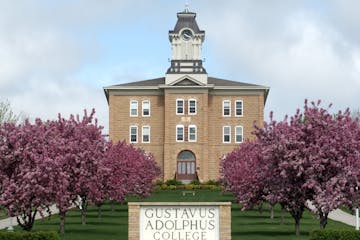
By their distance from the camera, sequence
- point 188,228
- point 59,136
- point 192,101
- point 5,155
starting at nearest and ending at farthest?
point 188,228 → point 5,155 → point 59,136 → point 192,101

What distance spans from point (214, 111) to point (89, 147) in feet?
184

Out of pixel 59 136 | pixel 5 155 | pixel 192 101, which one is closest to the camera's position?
pixel 5 155

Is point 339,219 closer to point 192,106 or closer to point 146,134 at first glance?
point 192,106

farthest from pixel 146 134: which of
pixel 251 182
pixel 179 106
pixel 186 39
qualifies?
pixel 251 182

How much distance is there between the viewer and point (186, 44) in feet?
301

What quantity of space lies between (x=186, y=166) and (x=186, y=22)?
659 inches

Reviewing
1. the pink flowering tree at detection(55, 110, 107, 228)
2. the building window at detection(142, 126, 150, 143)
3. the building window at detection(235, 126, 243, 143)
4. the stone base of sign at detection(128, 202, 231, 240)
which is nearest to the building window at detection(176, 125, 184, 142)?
the building window at detection(142, 126, 150, 143)

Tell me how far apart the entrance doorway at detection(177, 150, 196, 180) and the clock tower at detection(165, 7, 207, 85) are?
30.9 feet

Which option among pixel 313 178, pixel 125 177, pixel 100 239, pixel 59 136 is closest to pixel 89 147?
pixel 59 136

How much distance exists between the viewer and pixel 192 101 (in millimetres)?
86062

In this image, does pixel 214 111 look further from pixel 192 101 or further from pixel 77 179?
pixel 77 179

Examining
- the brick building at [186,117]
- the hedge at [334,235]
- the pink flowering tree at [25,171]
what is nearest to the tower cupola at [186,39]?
the brick building at [186,117]

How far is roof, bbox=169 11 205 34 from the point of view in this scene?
91438 millimetres

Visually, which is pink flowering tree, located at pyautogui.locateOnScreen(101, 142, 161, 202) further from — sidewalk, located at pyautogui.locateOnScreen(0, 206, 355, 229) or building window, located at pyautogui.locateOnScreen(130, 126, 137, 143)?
building window, located at pyautogui.locateOnScreen(130, 126, 137, 143)
